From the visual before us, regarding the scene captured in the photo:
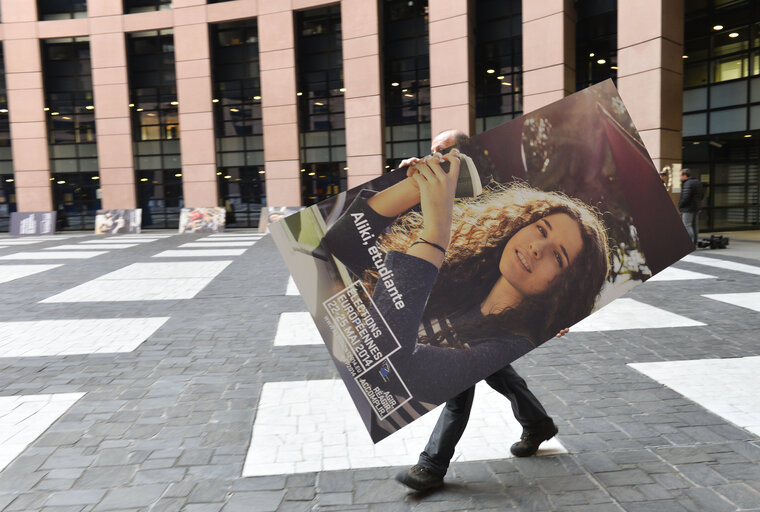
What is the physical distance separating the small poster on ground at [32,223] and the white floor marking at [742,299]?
90.3 ft

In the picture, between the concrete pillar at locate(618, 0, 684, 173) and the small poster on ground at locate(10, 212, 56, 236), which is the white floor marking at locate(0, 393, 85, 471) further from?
the small poster on ground at locate(10, 212, 56, 236)

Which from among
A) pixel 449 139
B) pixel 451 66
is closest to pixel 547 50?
pixel 451 66

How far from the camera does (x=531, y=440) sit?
3.79 m

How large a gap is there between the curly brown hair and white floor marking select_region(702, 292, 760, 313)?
632 cm

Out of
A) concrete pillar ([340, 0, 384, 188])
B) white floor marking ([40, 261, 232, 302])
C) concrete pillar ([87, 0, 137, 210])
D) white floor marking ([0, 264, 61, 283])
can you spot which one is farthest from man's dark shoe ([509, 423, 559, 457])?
concrete pillar ([87, 0, 137, 210])

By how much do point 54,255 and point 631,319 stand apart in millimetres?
16282

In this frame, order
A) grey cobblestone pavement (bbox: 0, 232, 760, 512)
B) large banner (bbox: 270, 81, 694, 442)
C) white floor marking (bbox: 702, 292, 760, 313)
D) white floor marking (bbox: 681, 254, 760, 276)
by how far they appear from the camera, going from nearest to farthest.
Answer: large banner (bbox: 270, 81, 694, 442), grey cobblestone pavement (bbox: 0, 232, 760, 512), white floor marking (bbox: 702, 292, 760, 313), white floor marking (bbox: 681, 254, 760, 276)

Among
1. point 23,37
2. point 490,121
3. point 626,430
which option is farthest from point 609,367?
point 23,37

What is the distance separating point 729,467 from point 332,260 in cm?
272

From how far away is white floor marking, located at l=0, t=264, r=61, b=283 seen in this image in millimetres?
12633

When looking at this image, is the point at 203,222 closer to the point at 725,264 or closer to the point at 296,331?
the point at 296,331

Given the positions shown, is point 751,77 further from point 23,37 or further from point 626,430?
point 23,37

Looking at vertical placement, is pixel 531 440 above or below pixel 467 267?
below

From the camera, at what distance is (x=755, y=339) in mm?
6508
